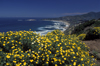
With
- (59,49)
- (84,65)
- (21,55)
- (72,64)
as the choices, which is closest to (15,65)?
(21,55)

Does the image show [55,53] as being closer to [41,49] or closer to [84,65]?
[41,49]

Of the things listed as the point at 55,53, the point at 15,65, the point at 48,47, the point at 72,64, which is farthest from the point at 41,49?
the point at 72,64

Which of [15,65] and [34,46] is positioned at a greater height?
[34,46]

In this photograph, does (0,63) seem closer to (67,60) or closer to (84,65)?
(67,60)

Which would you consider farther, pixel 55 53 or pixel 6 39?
pixel 6 39

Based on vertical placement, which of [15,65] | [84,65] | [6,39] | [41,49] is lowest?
[84,65]

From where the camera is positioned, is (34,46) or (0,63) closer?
(0,63)

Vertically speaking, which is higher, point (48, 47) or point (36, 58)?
point (48, 47)

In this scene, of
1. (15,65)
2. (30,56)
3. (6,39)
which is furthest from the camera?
(6,39)

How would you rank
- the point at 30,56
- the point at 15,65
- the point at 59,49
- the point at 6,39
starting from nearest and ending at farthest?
1. the point at 15,65
2. the point at 30,56
3. the point at 59,49
4. the point at 6,39
